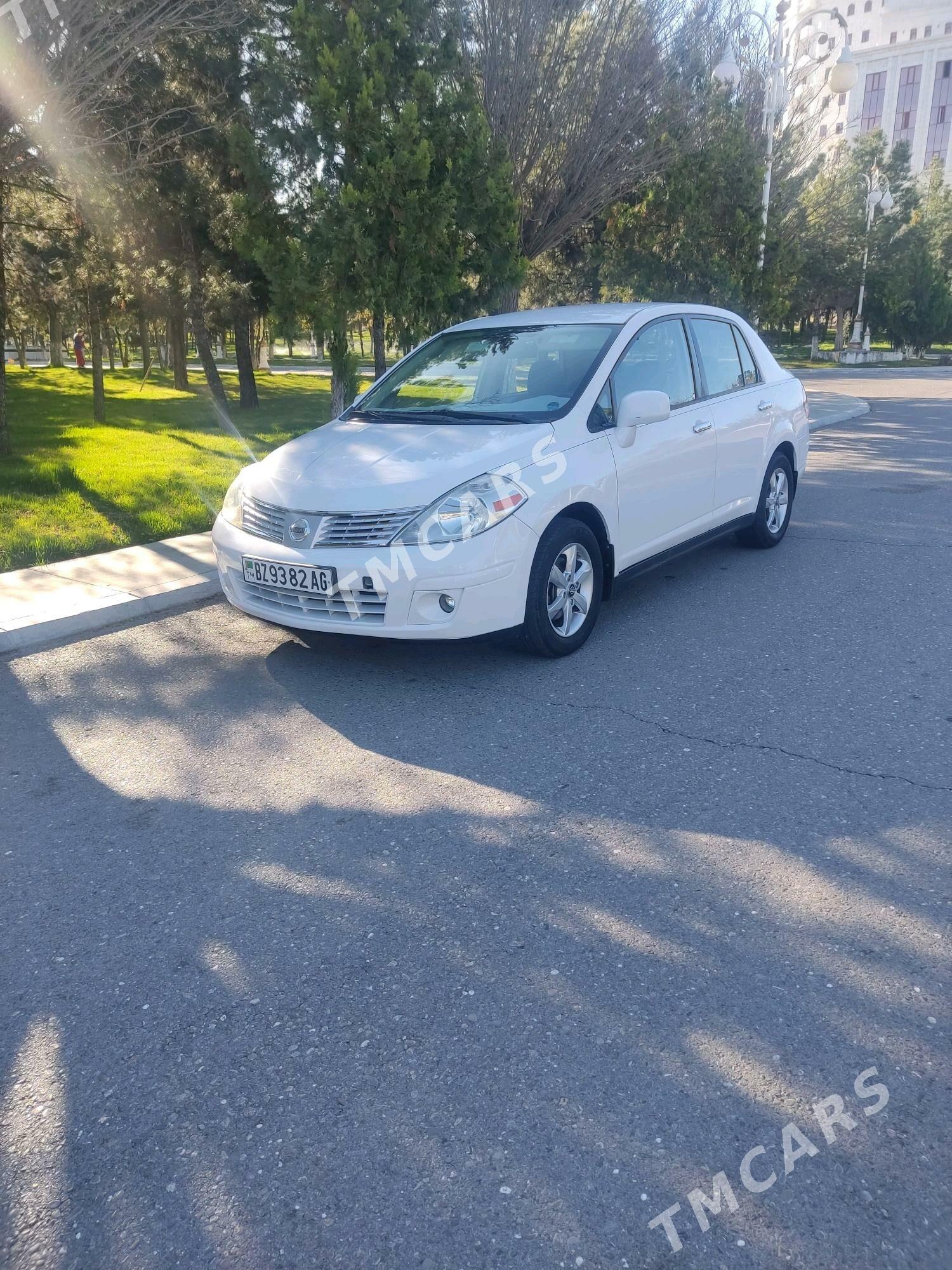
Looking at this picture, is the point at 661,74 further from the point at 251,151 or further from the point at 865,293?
the point at 865,293

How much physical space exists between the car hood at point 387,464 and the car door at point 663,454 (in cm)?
63

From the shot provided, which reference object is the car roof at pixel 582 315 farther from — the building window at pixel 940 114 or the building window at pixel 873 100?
the building window at pixel 873 100

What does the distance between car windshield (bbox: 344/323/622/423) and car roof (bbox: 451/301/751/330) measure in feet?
0.20

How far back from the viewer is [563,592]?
5160mm

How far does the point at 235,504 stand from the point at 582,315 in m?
2.42

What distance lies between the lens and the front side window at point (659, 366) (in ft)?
18.7

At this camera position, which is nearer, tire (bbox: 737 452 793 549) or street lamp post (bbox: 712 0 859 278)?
tire (bbox: 737 452 793 549)

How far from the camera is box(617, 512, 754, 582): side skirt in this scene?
5.69m

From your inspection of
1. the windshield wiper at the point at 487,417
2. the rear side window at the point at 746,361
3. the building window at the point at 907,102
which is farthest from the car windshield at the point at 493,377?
the building window at the point at 907,102

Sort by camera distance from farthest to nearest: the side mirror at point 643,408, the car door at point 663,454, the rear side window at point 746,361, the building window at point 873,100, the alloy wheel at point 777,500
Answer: the building window at point 873,100
the alloy wheel at point 777,500
the rear side window at point 746,361
the car door at point 663,454
the side mirror at point 643,408

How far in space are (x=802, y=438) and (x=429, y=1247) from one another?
6.88 meters

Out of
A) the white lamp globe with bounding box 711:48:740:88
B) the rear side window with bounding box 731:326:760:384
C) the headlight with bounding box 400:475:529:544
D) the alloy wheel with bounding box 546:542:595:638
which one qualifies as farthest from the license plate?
the white lamp globe with bounding box 711:48:740:88

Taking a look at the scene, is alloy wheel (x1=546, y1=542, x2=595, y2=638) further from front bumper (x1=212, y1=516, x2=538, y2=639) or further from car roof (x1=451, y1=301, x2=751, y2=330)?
car roof (x1=451, y1=301, x2=751, y2=330)

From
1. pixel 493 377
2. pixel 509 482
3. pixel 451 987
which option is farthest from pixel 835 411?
pixel 451 987
